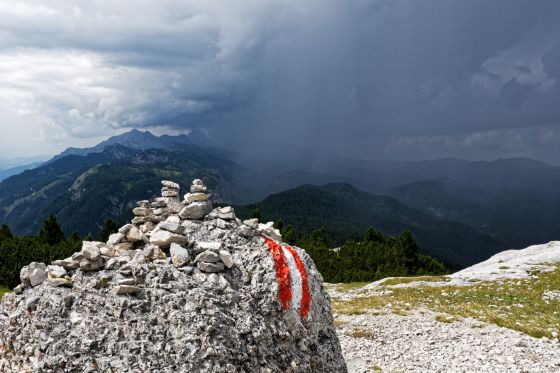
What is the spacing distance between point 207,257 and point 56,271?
17.7 ft

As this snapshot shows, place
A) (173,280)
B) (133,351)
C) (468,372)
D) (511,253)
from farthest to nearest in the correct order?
(511,253) < (468,372) < (173,280) < (133,351)

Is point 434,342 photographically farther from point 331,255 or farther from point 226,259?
point 331,255

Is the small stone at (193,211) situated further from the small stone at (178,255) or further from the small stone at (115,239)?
the small stone at (115,239)

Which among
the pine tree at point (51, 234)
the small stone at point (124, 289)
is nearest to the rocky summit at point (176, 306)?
the small stone at point (124, 289)

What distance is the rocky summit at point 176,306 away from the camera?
12.1 meters

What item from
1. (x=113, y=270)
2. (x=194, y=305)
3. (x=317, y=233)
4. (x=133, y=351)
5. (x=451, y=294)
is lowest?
(x=317, y=233)

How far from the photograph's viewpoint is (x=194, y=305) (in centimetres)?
1319

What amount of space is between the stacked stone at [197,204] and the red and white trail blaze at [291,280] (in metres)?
3.41

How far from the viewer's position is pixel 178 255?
15.0 m

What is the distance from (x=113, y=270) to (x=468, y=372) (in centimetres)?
2085

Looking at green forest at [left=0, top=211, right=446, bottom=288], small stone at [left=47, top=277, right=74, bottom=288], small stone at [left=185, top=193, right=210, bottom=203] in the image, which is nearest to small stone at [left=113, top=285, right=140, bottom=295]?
small stone at [left=47, top=277, right=74, bottom=288]

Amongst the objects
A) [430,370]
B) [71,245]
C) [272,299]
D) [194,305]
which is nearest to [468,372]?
[430,370]

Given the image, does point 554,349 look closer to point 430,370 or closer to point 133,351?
point 430,370

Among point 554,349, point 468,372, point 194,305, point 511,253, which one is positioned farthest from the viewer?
point 511,253
